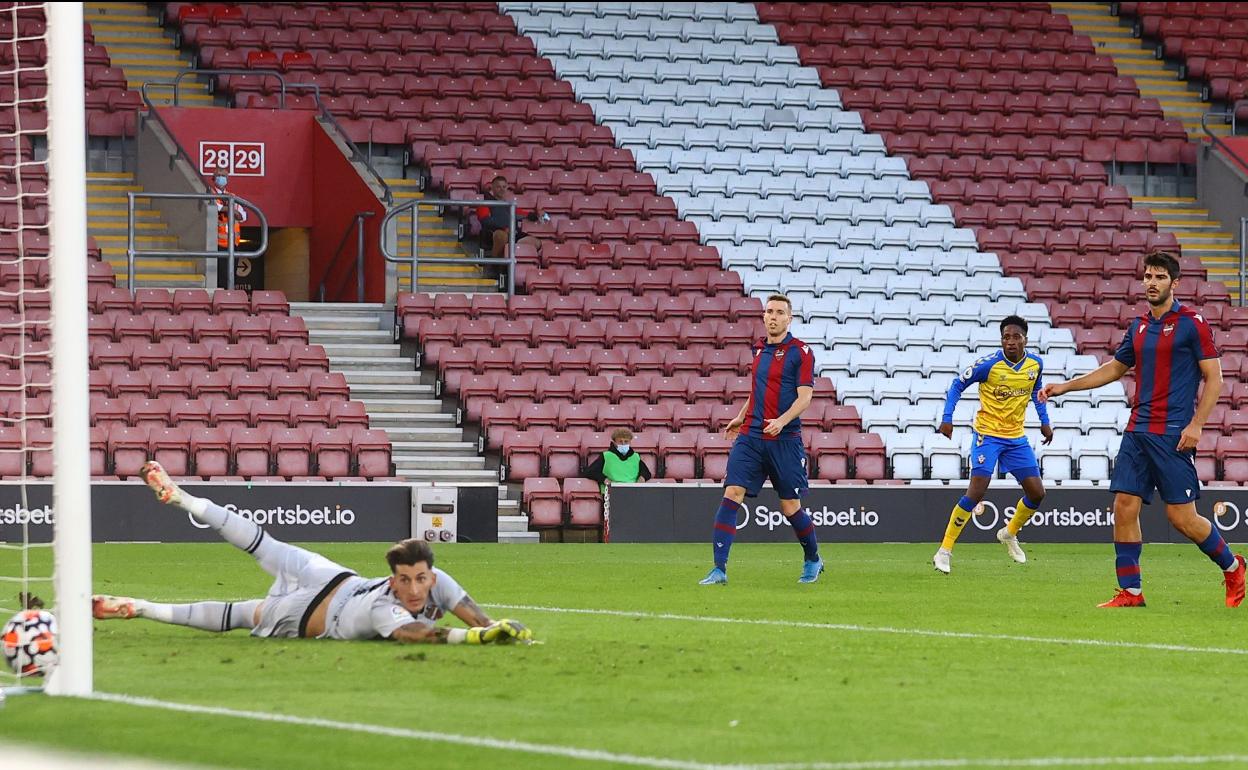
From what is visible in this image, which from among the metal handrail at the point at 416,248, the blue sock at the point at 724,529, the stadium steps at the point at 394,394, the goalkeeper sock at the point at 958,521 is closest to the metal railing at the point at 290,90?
the metal handrail at the point at 416,248

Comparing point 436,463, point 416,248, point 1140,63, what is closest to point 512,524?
point 436,463

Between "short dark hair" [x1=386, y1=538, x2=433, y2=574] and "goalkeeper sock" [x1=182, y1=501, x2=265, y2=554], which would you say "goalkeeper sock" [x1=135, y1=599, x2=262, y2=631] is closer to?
"goalkeeper sock" [x1=182, y1=501, x2=265, y2=554]

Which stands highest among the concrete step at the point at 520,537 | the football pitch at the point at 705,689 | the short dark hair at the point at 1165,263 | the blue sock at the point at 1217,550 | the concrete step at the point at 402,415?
the short dark hair at the point at 1165,263

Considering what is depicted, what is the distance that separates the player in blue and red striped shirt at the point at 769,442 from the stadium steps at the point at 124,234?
1438 centimetres

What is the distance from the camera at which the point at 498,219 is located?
27.2 metres

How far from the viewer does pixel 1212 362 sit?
11.7 m

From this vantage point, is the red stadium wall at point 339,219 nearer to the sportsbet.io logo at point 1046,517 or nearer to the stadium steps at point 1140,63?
the sportsbet.io logo at point 1046,517

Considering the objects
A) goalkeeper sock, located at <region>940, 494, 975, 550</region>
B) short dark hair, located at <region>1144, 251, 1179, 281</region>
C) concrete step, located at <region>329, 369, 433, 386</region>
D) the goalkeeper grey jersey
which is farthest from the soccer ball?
concrete step, located at <region>329, 369, 433, 386</region>

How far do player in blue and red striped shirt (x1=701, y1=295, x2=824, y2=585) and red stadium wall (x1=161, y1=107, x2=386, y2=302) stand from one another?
14665mm

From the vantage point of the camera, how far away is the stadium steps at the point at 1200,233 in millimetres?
30391

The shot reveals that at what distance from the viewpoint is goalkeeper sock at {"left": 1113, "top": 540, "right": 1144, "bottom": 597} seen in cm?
1214

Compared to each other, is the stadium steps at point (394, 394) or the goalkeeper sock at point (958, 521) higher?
the stadium steps at point (394, 394)

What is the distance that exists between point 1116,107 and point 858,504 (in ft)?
43.7

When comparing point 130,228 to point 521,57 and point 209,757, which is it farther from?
point 209,757
